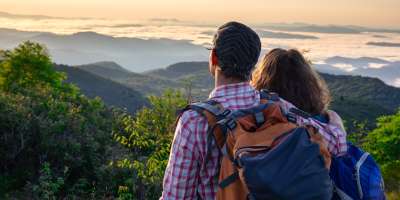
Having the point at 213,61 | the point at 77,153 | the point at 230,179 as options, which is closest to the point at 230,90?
the point at 213,61

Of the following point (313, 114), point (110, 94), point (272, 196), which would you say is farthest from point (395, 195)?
point (110, 94)

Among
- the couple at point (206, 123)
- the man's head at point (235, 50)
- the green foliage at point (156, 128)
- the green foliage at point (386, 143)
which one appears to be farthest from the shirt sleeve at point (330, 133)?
the green foliage at point (386, 143)

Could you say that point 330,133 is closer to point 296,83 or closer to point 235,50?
point 296,83

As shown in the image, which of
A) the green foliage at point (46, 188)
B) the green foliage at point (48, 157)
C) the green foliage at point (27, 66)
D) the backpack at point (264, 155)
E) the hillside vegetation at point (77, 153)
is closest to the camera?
the backpack at point (264, 155)

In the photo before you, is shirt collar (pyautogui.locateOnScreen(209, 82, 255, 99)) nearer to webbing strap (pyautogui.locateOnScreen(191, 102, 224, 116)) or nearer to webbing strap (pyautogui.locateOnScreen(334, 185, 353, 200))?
webbing strap (pyautogui.locateOnScreen(191, 102, 224, 116))

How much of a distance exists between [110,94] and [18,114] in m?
126

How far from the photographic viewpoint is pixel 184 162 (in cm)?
250

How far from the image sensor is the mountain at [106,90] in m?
124

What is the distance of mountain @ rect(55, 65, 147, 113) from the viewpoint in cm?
12435

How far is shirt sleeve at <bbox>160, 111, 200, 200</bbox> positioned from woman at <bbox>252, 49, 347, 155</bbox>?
682mm

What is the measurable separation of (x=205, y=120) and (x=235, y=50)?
348mm

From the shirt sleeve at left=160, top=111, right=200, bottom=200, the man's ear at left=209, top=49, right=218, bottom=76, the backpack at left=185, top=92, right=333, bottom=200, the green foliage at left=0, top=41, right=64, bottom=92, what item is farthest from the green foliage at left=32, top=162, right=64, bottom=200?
the green foliage at left=0, top=41, right=64, bottom=92

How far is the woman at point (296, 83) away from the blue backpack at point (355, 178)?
0.20 metres

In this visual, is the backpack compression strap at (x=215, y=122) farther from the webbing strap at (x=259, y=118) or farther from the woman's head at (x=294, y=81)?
the woman's head at (x=294, y=81)
